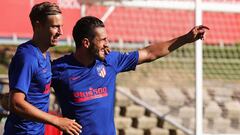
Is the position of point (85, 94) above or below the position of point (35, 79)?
below

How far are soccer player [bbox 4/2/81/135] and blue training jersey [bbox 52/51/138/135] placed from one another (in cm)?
18

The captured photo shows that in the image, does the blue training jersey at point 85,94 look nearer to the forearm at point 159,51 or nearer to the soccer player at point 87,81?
the soccer player at point 87,81

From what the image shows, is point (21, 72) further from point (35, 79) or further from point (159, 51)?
point (159, 51)

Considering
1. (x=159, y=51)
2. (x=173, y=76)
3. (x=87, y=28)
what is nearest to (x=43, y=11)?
(x=87, y=28)

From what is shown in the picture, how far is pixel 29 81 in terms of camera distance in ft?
16.2

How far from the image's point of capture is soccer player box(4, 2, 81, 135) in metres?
4.84

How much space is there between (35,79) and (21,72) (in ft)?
0.61

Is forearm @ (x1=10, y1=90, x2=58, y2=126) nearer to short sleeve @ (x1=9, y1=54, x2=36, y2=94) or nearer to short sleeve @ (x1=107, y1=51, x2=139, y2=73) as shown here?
short sleeve @ (x1=9, y1=54, x2=36, y2=94)

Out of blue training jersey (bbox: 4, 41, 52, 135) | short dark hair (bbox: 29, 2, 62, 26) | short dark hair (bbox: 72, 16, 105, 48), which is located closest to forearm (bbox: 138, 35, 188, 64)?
short dark hair (bbox: 72, 16, 105, 48)

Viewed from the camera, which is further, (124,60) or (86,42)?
(124,60)

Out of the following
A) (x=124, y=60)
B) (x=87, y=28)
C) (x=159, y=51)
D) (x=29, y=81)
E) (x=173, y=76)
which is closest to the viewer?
(x=29, y=81)

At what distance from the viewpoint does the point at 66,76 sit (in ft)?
17.6

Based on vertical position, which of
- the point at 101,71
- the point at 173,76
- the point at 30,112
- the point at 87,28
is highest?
the point at 87,28

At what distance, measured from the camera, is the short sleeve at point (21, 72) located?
4.89 m
